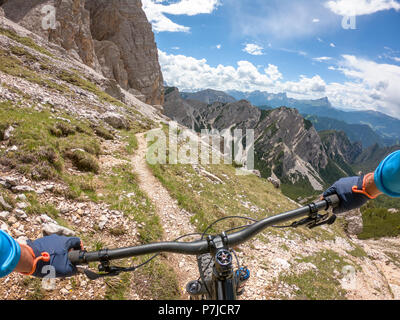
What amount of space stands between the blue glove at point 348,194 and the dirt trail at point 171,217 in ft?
21.6

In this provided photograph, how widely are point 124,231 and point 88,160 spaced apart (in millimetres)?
5827

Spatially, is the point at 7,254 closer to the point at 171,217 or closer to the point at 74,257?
the point at 74,257

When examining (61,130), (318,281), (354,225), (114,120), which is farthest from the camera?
(354,225)

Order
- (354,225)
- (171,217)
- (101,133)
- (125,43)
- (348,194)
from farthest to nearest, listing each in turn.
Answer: (125,43) → (354,225) → (101,133) → (171,217) → (348,194)

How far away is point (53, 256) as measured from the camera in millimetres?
2482

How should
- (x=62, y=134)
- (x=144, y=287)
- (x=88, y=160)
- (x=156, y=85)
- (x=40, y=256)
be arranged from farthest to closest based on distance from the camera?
1. (x=156, y=85)
2. (x=62, y=134)
3. (x=88, y=160)
4. (x=144, y=287)
5. (x=40, y=256)

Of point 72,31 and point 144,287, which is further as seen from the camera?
point 72,31

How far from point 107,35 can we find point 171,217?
109 meters

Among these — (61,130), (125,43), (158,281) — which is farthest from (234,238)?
(125,43)

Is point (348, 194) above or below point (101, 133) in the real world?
below

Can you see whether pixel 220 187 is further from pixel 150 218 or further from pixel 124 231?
pixel 124 231
